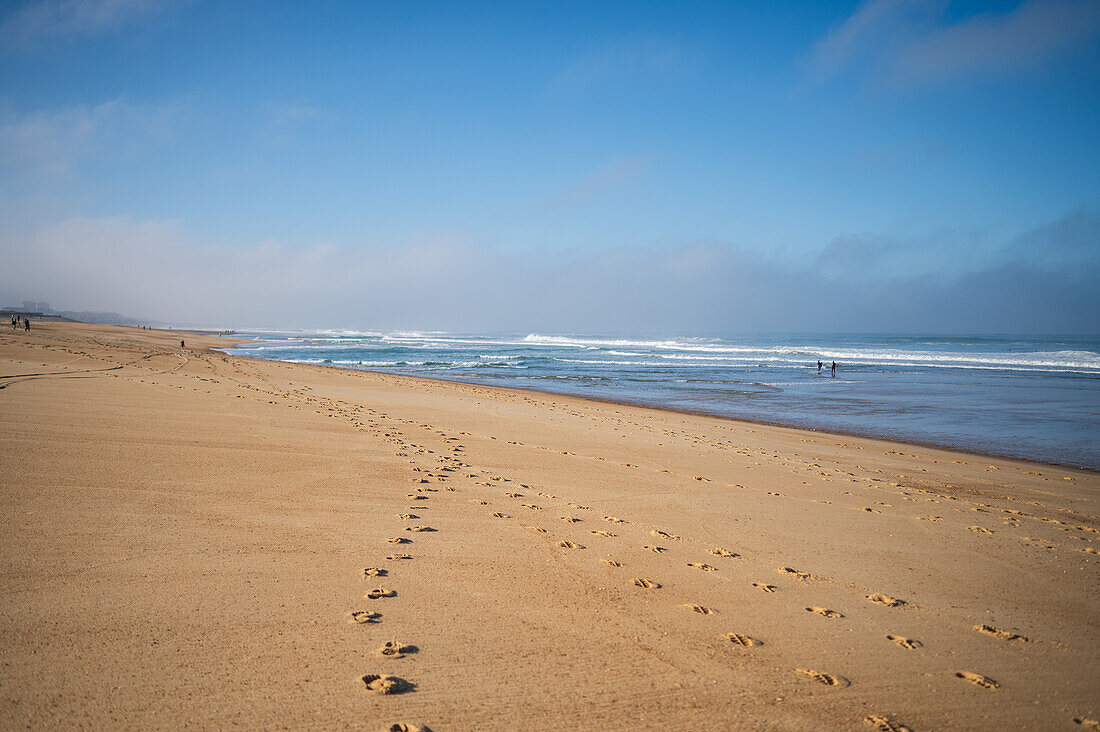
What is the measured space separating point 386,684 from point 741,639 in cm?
233

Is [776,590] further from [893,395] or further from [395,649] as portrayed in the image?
[893,395]

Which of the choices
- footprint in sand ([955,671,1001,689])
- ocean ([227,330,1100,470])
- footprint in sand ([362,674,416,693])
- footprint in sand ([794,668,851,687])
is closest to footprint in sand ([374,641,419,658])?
footprint in sand ([362,674,416,693])

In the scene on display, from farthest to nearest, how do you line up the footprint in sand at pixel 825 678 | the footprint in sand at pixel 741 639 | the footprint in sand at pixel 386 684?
1. the footprint in sand at pixel 741 639
2. the footprint in sand at pixel 825 678
3. the footprint in sand at pixel 386 684

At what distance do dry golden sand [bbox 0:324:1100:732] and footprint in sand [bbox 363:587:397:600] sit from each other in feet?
0.06

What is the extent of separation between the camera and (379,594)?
393 centimetres

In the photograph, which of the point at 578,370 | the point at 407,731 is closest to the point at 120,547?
the point at 407,731

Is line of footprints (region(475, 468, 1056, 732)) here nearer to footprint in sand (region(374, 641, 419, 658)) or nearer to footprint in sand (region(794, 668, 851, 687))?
footprint in sand (region(794, 668, 851, 687))

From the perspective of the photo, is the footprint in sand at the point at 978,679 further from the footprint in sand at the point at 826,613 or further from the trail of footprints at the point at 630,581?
the footprint in sand at the point at 826,613

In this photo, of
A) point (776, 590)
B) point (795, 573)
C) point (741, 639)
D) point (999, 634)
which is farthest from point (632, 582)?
point (999, 634)

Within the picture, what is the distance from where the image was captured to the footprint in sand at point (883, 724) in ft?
9.80

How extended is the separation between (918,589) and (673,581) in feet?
7.31

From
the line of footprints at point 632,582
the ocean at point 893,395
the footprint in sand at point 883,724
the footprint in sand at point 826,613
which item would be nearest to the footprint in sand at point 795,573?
the line of footprints at point 632,582

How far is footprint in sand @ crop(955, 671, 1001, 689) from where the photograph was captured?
345cm

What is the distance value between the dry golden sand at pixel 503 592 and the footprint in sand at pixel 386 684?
0.6 inches
